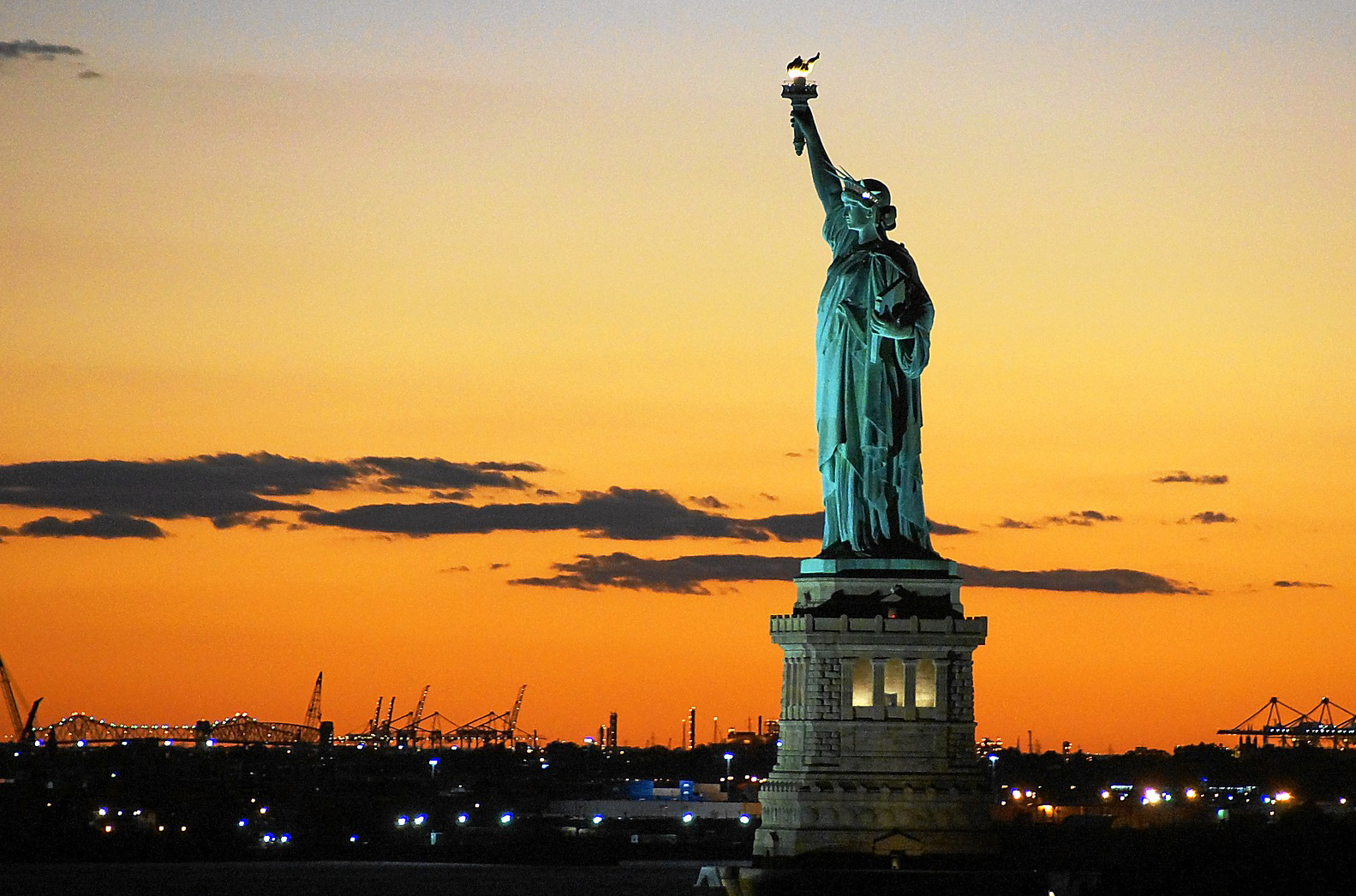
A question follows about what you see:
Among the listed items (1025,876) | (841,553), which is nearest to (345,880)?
(841,553)

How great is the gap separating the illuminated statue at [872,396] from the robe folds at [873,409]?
3 cm

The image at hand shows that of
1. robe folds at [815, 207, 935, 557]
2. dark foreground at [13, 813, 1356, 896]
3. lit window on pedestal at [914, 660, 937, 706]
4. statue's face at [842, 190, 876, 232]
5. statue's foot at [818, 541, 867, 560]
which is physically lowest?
dark foreground at [13, 813, 1356, 896]

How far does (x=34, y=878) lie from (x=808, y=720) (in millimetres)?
63970

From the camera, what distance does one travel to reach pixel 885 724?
291 ft

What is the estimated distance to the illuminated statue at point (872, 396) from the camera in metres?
90.6

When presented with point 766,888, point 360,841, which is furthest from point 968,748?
point 360,841

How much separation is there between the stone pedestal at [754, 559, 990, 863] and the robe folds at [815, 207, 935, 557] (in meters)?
2.10

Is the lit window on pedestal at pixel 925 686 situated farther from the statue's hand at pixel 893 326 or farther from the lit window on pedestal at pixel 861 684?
the statue's hand at pixel 893 326

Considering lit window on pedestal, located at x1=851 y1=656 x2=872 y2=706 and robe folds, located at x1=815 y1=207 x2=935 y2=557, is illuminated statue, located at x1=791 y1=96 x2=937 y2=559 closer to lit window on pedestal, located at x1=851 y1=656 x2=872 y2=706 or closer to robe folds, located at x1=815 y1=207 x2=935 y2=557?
robe folds, located at x1=815 y1=207 x2=935 y2=557

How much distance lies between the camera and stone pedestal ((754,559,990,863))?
88.4m

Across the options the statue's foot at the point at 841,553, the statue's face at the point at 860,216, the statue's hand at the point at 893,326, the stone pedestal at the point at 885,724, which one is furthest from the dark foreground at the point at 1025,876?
the statue's face at the point at 860,216

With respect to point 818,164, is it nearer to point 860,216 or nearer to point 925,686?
point 860,216

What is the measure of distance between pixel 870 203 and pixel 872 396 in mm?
6731

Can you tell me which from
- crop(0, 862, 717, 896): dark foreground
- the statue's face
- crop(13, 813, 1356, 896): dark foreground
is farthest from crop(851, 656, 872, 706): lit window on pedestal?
crop(0, 862, 717, 896): dark foreground
